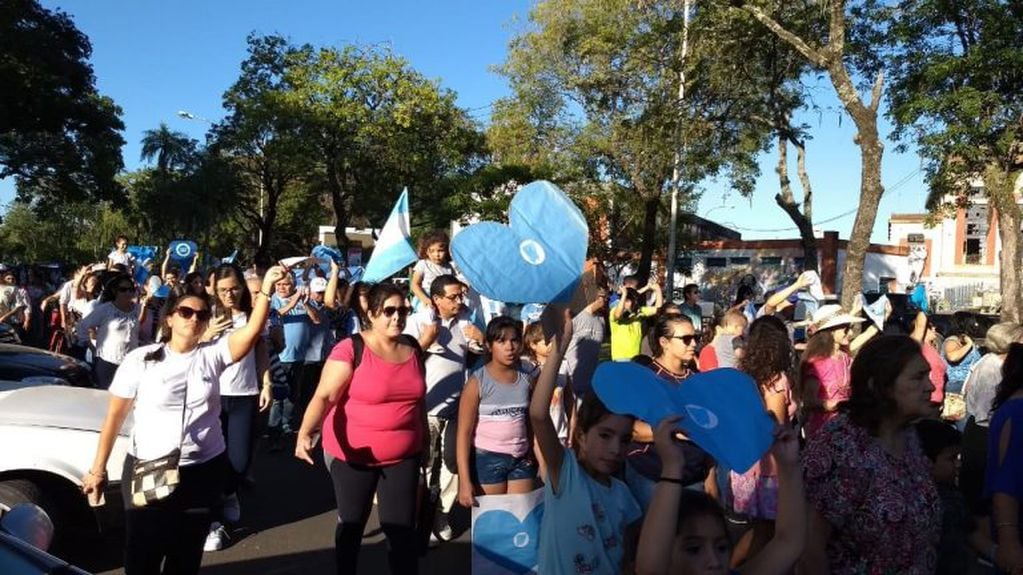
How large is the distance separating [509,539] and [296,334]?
5.77 meters

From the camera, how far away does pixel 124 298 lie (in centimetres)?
728

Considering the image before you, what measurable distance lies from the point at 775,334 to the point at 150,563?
3376 mm

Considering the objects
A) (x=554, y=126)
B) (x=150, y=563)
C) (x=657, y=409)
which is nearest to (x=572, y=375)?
(x=150, y=563)

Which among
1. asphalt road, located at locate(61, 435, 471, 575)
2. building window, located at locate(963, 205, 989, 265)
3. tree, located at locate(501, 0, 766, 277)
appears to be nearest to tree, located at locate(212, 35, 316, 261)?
tree, located at locate(501, 0, 766, 277)

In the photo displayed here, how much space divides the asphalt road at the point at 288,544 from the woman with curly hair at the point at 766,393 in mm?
1998

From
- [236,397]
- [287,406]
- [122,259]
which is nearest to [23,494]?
[236,397]

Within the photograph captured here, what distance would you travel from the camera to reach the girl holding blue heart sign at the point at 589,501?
107 inches

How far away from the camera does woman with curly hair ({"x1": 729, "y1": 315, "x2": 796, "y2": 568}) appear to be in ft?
13.5

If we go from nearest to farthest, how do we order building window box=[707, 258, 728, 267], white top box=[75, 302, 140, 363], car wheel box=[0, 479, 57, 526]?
car wheel box=[0, 479, 57, 526]
white top box=[75, 302, 140, 363]
building window box=[707, 258, 728, 267]

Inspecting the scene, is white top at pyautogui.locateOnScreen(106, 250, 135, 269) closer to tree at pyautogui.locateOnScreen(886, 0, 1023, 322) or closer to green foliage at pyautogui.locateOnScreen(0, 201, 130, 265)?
tree at pyautogui.locateOnScreen(886, 0, 1023, 322)

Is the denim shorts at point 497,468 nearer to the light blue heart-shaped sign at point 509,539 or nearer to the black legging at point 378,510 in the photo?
the black legging at point 378,510

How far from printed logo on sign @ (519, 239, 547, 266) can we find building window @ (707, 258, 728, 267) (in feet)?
133

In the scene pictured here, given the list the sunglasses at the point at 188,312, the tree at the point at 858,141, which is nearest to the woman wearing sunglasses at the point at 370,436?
the sunglasses at the point at 188,312

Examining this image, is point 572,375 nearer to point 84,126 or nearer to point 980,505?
point 980,505
